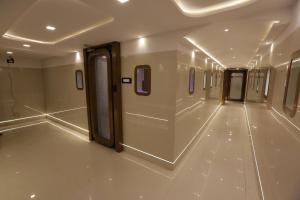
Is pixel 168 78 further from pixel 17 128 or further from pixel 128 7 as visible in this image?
pixel 17 128

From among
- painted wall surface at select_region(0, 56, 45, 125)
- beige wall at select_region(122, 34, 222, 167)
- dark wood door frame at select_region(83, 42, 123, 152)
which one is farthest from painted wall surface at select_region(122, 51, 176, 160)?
painted wall surface at select_region(0, 56, 45, 125)

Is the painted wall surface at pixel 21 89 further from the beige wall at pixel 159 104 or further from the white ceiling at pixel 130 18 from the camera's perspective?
the beige wall at pixel 159 104

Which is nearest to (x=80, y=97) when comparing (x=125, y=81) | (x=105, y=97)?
(x=105, y=97)

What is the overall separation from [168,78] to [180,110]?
2.26 ft

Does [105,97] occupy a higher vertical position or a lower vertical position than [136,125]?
higher

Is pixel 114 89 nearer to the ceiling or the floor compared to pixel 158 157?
nearer to the ceiling

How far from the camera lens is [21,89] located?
17.7 feet

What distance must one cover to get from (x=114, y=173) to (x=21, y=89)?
5.23 m

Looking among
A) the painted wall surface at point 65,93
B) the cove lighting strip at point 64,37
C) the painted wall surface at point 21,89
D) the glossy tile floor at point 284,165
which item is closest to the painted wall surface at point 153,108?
the cove lighting strip at point 64,37

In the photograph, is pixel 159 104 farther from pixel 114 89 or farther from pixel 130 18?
pixel 130 18

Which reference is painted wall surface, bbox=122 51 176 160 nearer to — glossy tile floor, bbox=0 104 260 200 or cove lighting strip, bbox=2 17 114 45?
glossy tile floor, bbox=0 104 260 200

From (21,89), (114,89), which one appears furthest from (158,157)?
(21,89)

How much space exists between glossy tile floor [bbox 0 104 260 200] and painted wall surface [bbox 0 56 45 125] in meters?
1.82

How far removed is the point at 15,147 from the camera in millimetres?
3646
